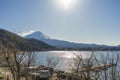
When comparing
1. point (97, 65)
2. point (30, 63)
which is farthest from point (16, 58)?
point (97, 65)

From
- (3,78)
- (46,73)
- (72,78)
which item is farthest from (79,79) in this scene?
(3,78)

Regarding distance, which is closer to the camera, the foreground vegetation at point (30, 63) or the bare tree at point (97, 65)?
the foreground vegetation at point (30, 63)

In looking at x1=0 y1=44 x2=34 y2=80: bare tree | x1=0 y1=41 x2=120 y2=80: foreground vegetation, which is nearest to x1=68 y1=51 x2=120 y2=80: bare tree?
x1=0 y1=41 x2=120 y2=80: foreground vegetation

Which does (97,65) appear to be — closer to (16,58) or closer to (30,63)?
(30,63)

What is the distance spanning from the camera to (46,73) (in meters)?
51.2

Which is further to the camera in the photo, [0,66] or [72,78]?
[0,66]

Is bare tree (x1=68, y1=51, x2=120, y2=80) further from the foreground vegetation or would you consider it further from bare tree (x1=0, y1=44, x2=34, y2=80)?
bare tree (x1=0, y1=44, x2=34, y2=80)

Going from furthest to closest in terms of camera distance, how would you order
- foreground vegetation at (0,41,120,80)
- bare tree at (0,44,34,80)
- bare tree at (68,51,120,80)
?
bare tree at (68,51,120,80) < foreground vegetation at (0,41,120,80) < bare tree at (0,44,34,80)

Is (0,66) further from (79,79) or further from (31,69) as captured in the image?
(79,79)

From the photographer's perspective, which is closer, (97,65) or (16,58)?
(16,58)

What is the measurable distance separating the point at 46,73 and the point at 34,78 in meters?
4.41

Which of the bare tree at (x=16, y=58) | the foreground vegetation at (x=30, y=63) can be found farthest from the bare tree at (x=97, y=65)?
the bare tree at (x=16, y=58)

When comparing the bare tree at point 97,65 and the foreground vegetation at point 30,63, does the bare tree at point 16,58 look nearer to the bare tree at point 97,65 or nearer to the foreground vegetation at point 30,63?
the foreground vegetation at point 30,63

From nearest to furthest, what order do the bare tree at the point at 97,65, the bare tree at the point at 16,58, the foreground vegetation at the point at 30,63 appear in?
1. the bare tree at the point at 16,58
2. the foreground vegetation at the point at 30,63
3. the bare tree at the point at 97,65
